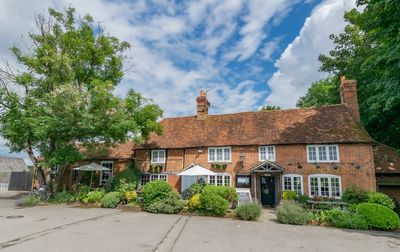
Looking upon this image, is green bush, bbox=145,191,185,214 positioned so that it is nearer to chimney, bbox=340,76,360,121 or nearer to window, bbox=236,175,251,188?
window, bbox=236,175,251,188

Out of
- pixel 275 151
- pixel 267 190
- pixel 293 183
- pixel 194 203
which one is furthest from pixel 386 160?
pixel 194 203

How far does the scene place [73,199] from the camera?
62.8 feet

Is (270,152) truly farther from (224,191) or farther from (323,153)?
(224,191)

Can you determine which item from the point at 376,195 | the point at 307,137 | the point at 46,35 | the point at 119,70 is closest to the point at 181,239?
the point at 376,195

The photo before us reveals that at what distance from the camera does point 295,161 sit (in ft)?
61.7

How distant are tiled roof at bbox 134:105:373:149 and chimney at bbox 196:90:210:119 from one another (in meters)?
0.56

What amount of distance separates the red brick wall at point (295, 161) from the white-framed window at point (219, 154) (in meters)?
0.36

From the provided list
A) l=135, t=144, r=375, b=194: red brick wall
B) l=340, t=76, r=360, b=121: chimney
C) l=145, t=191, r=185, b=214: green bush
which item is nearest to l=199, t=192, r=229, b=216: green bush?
l=145, t=191, r=185, b=214: green bush

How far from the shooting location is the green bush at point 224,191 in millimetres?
15344

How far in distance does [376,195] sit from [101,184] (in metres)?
21.9

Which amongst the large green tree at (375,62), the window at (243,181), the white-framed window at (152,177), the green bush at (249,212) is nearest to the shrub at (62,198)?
the white-framed window at (152,177)

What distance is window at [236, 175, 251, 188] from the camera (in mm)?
19625

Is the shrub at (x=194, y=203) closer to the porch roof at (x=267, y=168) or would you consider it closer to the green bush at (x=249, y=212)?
the green bush at (x=249, y=212)

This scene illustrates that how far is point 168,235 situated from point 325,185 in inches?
509
